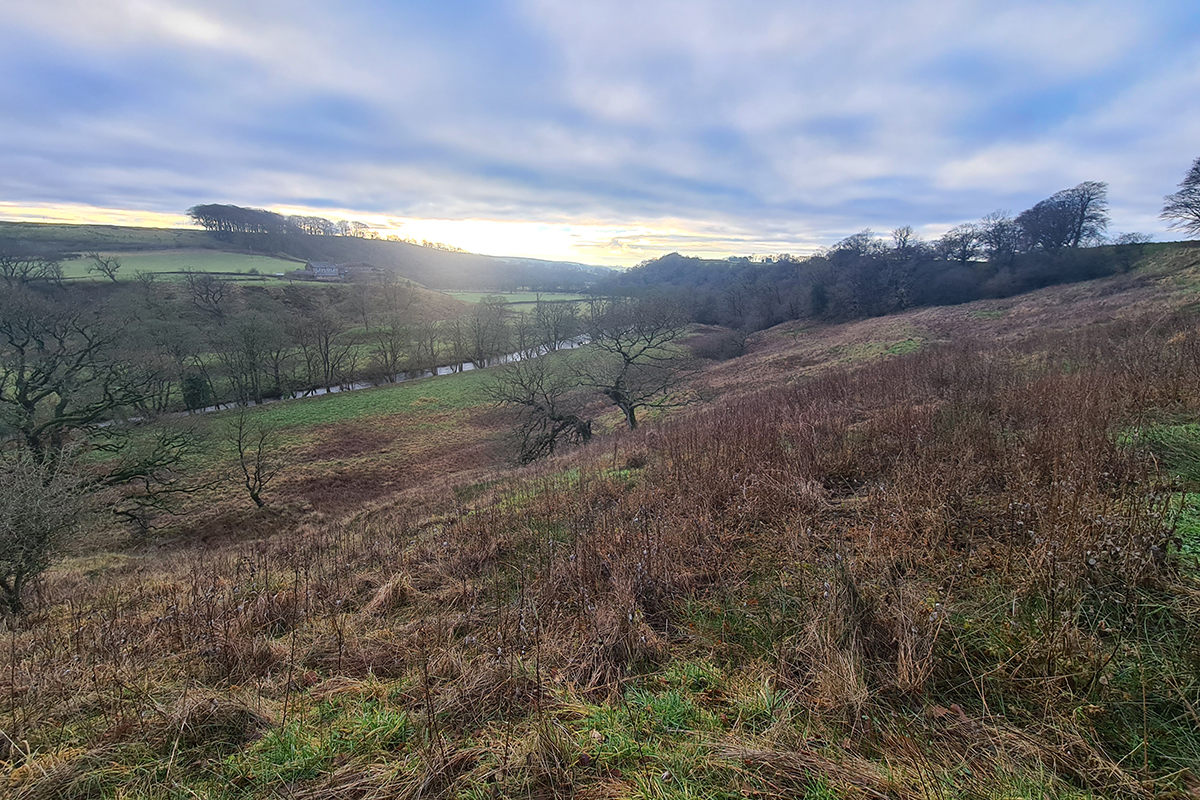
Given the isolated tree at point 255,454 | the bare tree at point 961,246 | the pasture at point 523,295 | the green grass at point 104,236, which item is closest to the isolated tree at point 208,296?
the isolated tree at point 255,454

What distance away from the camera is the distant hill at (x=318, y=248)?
261 feet

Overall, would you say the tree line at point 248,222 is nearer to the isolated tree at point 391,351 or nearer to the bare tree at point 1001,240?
the isolated tree at point 391,351

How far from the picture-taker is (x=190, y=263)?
3034 inches

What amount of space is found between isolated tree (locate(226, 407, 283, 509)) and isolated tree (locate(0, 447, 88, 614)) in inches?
516

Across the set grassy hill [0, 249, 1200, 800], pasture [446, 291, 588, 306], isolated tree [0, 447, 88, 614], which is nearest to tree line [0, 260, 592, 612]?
isolated tree [0, 447, 88, 614]

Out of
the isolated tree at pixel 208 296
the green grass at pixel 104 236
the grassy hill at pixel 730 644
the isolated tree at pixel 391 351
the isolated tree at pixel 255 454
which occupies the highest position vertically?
the green grass at pixel 104 236

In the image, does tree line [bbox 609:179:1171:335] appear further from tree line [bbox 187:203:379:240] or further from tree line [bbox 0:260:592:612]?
tree line [bbox 187:203:379:240]

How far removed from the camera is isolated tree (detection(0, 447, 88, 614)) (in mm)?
6484

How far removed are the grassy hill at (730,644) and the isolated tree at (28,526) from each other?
2.85 ft

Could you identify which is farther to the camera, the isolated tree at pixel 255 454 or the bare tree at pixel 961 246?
the bare tree at pixel 961 246

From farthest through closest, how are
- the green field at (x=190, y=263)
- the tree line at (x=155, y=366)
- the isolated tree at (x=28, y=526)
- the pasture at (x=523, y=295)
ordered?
1. the pasture at (x=523, y=295)
2. the green field at (x=190, y=263)
3. the tree line at (x=155, y=366)
4. the isolated tree at (x=28, y=526)

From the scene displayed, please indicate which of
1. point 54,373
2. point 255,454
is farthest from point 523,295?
point 54,373

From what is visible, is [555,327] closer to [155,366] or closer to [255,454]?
[255,454]

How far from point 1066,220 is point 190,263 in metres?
123
